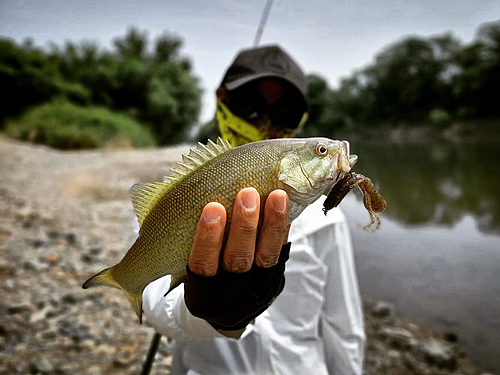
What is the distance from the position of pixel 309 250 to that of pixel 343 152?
1084mm

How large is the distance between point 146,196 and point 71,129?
24.5m

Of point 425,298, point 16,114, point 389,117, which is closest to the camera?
point 425,298

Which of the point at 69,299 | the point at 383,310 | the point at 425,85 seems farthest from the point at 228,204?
the point at 425,85

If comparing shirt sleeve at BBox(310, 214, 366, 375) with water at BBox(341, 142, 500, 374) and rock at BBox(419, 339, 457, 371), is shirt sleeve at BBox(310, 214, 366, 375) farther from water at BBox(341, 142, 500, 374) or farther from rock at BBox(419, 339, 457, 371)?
rock at BBox(419, 339, 457, 371)

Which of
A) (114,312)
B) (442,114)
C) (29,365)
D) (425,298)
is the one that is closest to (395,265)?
(425,298)

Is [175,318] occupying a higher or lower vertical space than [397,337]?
higher

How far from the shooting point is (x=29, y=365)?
3457 mm

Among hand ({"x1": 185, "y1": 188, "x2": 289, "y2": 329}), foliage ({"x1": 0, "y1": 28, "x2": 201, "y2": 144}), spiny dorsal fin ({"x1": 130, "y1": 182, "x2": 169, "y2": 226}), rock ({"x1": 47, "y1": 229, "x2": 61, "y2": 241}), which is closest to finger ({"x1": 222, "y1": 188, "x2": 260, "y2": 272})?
hand ({"x1": 185, "y1": 188, "x2": 289, "y2": 329})

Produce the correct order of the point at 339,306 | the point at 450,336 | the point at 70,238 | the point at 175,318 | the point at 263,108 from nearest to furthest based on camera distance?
the point at 175,318
the point at 339,306
the point at 263,108
the point at 450,336
the point at 70,238

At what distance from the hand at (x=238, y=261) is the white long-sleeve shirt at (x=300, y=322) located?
0.48 meters

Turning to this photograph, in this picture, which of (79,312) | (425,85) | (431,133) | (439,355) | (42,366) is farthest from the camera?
(425,85)

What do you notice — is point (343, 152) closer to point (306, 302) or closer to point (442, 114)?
point (306, 302)

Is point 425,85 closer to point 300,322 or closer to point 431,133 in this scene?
point 431,133

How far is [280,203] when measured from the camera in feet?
4.12
